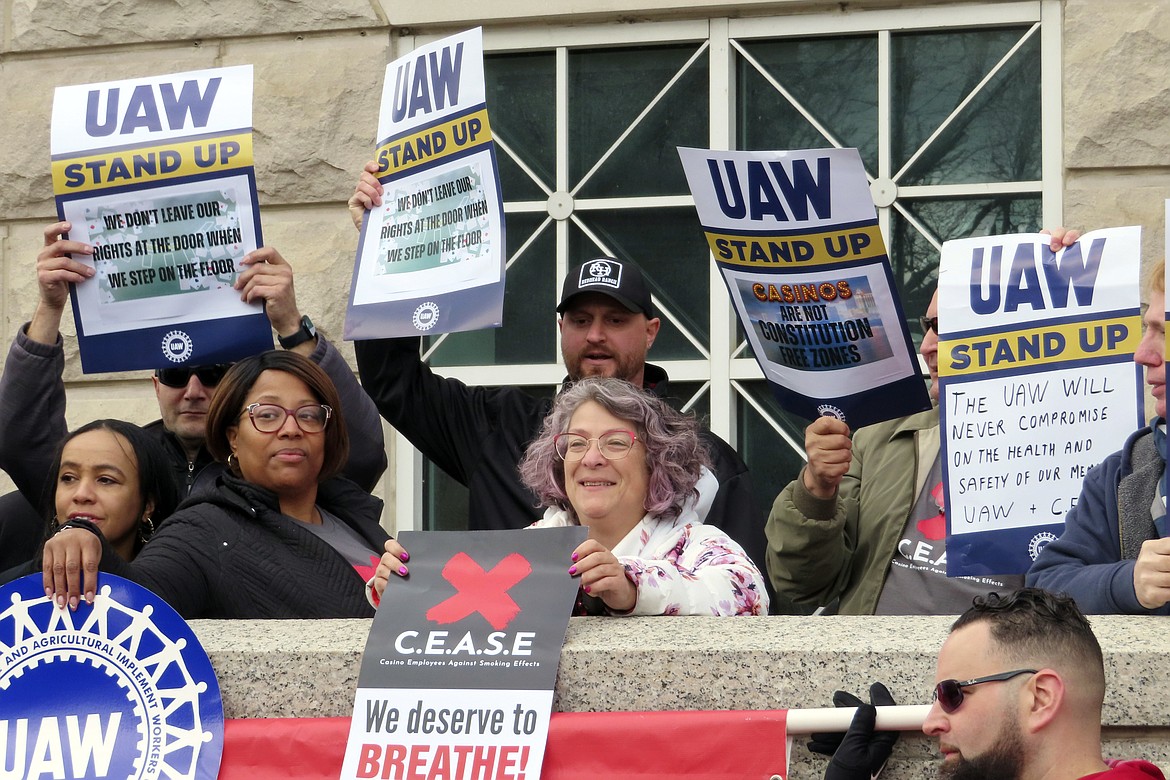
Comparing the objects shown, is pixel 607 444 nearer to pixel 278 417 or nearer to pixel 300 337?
pixel 278 417

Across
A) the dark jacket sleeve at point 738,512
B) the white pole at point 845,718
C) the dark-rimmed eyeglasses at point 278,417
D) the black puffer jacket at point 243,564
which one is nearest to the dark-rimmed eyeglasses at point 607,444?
the dark jacket sleeve at point 738,512

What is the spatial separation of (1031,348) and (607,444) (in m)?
0.98

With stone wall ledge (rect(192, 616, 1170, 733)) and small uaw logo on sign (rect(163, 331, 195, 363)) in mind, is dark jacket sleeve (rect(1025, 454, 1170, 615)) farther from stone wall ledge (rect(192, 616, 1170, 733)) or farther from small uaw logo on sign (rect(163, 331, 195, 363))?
small uaw logo on sign (rect(163, 331, 195, 363))

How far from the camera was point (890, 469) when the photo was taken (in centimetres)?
456

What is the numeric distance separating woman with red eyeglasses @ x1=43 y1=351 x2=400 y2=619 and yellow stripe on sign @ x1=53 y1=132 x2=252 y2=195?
0.56m

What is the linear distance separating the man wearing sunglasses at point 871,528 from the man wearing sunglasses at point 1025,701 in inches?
51.4

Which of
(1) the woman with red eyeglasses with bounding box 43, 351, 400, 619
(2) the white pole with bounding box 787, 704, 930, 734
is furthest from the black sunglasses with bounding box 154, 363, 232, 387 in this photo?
(2) the white pole with bounding box 787, 704, 930, 734

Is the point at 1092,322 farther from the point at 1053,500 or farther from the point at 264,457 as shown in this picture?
the point at 264,457

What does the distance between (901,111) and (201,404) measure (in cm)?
266

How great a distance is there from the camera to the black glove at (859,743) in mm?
3025

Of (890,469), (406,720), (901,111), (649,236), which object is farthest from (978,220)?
(406,720)

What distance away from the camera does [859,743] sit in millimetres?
3027

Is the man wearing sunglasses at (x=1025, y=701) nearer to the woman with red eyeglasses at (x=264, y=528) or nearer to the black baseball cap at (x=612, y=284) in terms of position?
the woman with red eyeglasses at (x=264, y=528)

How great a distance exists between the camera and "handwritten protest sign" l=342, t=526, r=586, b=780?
3242 mm
